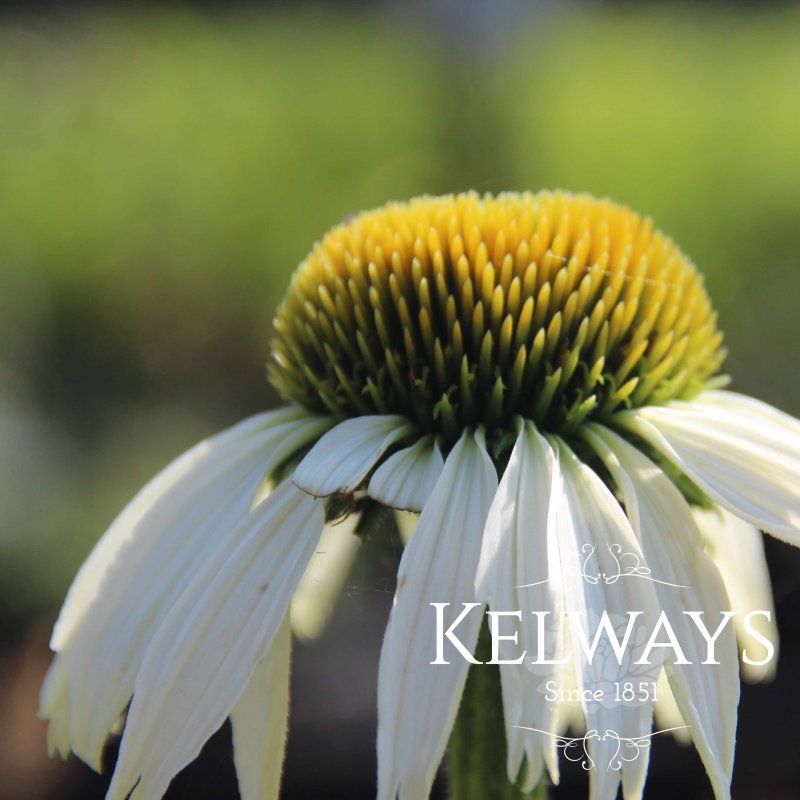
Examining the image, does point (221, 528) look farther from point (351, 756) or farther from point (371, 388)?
point (351, 756)

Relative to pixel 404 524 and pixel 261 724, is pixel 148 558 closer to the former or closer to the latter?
pixel 261 724

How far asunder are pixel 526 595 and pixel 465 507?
0.07m

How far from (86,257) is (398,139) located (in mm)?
1006

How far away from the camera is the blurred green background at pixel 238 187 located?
2516mm

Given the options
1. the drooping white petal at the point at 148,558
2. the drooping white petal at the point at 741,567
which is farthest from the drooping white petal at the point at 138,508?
the drooping white petal at the point at 741,567

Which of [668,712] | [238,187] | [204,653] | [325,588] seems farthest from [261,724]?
[238,187]

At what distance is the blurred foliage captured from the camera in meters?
2.58

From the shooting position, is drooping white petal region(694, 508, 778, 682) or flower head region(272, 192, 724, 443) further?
drooping white petal region(694, 508, 778, 682)

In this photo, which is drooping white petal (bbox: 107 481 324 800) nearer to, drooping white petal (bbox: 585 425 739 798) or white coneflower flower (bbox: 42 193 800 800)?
white coneflower flower (bbox: 42 193 800 800)

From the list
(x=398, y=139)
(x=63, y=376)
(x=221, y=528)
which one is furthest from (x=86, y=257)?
(x=221, y=528)

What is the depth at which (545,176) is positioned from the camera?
2.88 m

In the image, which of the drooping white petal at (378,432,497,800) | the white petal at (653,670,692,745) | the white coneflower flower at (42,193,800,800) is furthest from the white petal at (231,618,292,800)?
the white petal at (653,670,692,745)

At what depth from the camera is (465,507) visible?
0.58 meters

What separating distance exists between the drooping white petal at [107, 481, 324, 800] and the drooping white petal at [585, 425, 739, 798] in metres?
0.20
